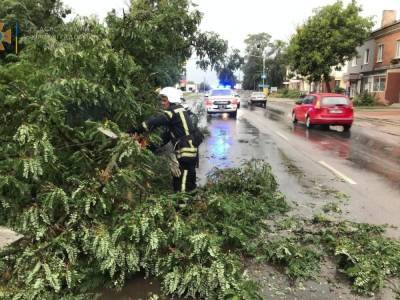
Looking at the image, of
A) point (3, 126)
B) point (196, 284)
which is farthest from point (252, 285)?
point (3, 126)

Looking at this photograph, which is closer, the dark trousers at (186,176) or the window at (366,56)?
the dark trousers at (186,176)

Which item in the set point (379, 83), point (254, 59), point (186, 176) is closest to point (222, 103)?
point (186, 176)

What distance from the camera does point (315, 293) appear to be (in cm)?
417

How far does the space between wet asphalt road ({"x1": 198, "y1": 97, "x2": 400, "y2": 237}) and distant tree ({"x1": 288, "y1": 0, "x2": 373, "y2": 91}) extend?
2308 centimetres

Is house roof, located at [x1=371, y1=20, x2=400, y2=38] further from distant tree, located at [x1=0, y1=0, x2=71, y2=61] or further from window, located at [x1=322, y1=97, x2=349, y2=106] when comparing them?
distant tree, located at [x1=0, y1=0, x2=71, y2=61]

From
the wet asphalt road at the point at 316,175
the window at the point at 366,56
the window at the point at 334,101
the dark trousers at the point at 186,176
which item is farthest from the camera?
the window at the point at 366,56

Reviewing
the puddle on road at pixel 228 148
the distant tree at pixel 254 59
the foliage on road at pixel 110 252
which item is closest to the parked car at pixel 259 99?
the puddle on road at pixel 228 148

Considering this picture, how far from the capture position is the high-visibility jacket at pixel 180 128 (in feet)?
18.3

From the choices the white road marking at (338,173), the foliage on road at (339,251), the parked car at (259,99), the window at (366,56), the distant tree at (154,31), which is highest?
the window at (366,56)

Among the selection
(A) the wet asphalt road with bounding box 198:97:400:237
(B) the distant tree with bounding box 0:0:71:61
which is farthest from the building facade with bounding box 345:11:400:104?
(B) the distant tree with bounding box 0:0:71:61

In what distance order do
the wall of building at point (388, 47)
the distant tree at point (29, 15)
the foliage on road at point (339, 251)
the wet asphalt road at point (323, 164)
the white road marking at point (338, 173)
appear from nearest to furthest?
the foliage on road at point (339, 251) < the wet asphalt road at point (323, 164) < the white road marking at point (338, 173) < the distant tree at point (29, 15) < the wall of building at point (388, 47)

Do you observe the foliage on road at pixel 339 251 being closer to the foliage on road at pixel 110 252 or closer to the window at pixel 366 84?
the foliage on road at pixel 110 252

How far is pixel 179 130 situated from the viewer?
5.67 m

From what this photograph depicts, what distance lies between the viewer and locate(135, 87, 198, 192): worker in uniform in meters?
5.57
